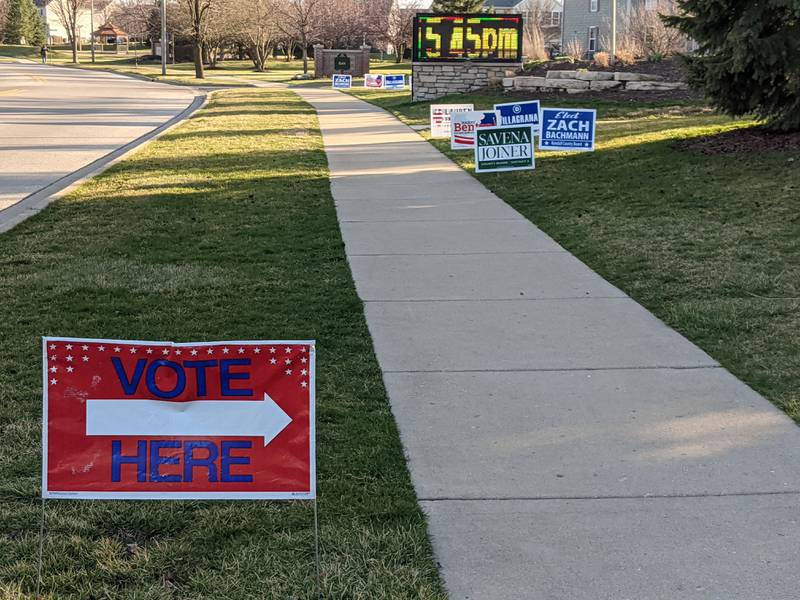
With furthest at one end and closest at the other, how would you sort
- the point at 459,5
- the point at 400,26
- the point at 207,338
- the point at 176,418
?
the point at 400,26 → the point at 459,5 → the point at 207,338 → the point at 176,418

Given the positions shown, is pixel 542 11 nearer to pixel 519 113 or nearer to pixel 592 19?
pixel 592 19

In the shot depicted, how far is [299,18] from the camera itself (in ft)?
232

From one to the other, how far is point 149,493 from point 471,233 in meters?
7.31

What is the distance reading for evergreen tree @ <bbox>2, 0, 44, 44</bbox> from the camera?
333ft

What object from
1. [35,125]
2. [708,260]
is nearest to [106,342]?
[708,260]

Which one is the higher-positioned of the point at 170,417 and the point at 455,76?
the point at 455,76

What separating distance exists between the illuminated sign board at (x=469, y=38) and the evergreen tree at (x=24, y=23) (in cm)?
8218

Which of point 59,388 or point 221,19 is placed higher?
point 221,19

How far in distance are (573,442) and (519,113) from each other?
1066 cm

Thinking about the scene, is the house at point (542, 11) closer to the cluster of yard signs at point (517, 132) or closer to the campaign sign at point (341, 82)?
the campaign sign at point (341, 82)

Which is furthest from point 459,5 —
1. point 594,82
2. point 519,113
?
point 519,113

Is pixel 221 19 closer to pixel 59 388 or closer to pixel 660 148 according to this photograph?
pixel 660 148

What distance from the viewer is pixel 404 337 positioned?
6.36 metres

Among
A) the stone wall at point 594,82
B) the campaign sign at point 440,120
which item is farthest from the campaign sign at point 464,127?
the stone wall at point 594,82
